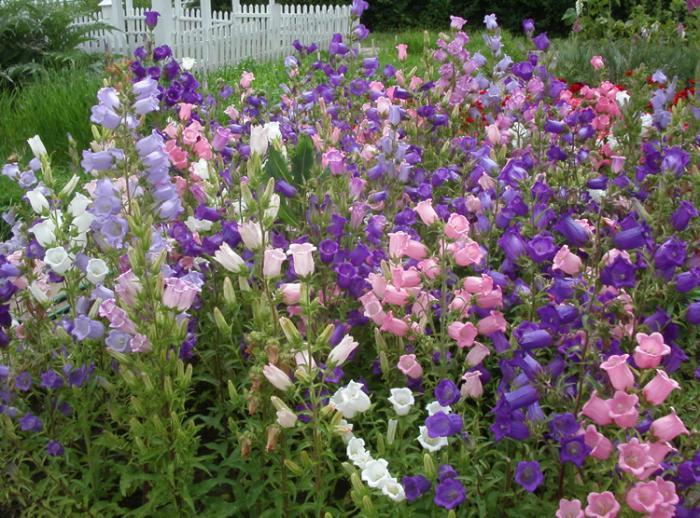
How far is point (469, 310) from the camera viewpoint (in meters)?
2.46

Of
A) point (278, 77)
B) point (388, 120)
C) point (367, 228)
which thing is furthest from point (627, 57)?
point (367, 228)

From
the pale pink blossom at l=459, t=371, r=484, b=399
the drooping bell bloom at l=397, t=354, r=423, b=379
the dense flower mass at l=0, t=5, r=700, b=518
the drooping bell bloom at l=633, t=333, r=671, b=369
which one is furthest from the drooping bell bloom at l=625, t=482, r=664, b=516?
the drooping bell bloom at l=397, t=354, r=423, b=379

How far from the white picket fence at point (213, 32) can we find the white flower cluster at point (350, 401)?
853 cm

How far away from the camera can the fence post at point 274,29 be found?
13.3 m

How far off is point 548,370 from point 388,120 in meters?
2.00

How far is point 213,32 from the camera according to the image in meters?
11.9

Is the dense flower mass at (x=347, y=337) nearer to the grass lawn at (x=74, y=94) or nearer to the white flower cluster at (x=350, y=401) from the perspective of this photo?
the white flower cluster at (x=350, y=401)

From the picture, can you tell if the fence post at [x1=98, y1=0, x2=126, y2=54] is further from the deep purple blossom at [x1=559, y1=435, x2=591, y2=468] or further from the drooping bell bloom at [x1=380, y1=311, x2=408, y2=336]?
the deep purple blossom at [x1=559, y1=435, x2=591, y2=468]

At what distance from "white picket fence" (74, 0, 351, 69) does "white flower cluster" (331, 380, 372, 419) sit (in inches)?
336

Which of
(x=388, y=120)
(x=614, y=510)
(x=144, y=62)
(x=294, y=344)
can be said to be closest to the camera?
(x=614, y=510)

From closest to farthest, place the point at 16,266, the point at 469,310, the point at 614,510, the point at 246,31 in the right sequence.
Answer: the point at 614,510 → the point at 469,310 → the point at 16,266 → the point at 246,31

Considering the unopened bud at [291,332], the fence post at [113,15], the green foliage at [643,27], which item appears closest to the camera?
the unopened bud at [291,332]

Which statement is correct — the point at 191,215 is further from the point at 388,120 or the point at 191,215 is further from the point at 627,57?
the point at 627,57

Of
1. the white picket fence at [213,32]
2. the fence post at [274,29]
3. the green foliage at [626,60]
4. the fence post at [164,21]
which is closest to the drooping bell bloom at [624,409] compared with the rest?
the green foliage at [626,60]
